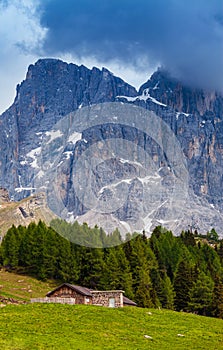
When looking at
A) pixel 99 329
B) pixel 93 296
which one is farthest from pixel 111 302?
pixel 99 329

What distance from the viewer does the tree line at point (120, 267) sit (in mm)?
78188

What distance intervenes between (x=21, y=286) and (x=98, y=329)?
42.4m

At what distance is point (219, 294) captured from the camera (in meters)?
74.7

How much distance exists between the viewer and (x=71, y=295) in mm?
61469

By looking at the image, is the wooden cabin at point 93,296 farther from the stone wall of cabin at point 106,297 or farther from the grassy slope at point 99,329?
the grassy slope at point 99,329

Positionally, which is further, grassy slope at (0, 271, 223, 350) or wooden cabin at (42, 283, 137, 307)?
wooden cabin at (42, 283, 137, 307)

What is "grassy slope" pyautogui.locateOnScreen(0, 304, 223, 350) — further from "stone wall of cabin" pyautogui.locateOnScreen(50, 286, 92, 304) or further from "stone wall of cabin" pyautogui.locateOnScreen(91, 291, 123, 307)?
"stone wall of cabin" pyautogui.locateOnScreen(50, 286, 92, 304)

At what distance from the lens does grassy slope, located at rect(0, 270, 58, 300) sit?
238 ft

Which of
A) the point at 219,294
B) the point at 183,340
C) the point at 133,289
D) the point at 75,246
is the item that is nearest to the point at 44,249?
the point at 75,246

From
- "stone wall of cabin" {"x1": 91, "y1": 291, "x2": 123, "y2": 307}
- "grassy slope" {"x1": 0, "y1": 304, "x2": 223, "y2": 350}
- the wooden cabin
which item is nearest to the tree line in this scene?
the wooden cabin

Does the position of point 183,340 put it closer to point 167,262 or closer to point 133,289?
point 133,289

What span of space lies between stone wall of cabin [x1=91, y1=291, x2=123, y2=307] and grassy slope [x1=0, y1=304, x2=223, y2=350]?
6065mm

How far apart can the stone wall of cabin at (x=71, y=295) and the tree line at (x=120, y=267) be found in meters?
10.1

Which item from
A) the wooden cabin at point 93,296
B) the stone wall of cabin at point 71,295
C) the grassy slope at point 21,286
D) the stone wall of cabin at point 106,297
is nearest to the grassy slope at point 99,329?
the stone wall of cabin at point 106,297
